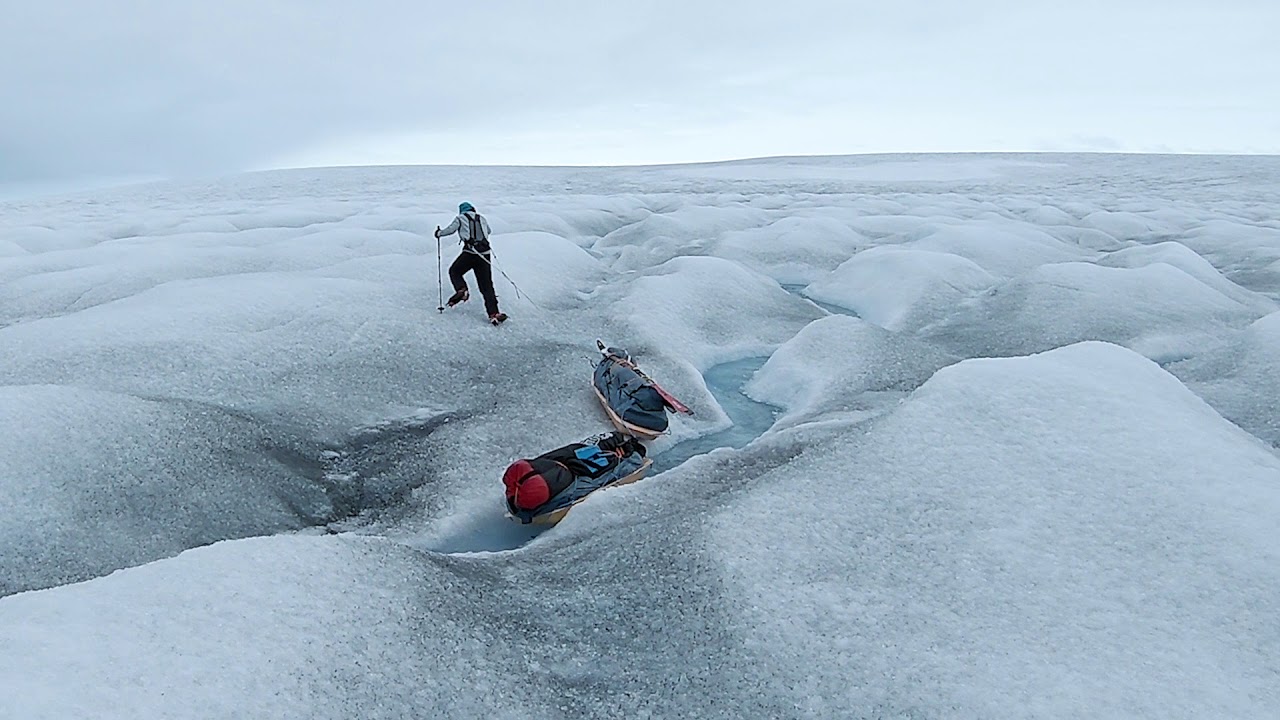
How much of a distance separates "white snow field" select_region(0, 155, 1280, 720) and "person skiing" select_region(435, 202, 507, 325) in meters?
0.40

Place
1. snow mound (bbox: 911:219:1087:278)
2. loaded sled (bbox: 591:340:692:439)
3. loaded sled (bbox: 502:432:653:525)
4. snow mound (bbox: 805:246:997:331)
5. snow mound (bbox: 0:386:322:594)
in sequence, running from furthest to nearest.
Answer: snow mound (bbox: 911:219:1087:278) < snow mound (bbox: 805:246:997:331) < loaded sled (bbox: 591:340:692:439) < loaded sled (bbox: 502:432:653:525) < snow mound (bbox: 0:386:322:594)

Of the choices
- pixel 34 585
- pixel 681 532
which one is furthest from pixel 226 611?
pixel 681 532

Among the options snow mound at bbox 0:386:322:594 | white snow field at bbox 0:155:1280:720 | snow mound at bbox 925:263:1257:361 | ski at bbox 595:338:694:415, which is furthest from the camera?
snow mound at bbox 925:263:1257:361

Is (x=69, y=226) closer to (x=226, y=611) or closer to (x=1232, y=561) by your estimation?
(x=226, y=611)

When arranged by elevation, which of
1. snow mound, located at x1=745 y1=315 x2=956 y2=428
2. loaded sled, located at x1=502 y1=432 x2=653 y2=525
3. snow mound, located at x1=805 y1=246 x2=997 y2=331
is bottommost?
loaded sled, located at x1=502 y1=432 x2=653 y2=525

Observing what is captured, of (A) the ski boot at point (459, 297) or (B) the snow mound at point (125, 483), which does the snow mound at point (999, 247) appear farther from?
(B) the snow mound at point (125, 483)

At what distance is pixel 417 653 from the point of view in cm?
403

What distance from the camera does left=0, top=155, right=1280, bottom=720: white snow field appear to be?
A: 12.4 feet

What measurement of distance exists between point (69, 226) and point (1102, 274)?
24414 mm

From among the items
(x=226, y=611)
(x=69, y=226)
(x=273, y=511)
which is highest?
(x=69, y=226)

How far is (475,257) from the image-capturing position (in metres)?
10.9

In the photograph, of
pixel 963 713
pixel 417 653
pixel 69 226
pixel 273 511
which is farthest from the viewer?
pixel 69 226

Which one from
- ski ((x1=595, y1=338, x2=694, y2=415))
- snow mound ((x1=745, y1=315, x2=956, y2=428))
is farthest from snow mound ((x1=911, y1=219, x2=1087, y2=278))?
ski ((x1=595, y1=338, x2=694, y2=415))

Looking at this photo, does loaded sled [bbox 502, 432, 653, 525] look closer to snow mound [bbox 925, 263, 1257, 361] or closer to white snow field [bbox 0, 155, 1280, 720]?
white snow field [bbox 0, 155, 1280, 720]
